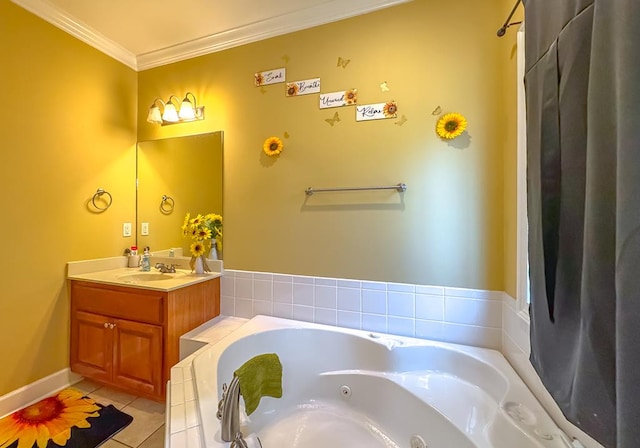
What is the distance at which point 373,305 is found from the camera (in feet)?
5.55

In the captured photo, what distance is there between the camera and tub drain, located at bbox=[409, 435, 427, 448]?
1.19 meters

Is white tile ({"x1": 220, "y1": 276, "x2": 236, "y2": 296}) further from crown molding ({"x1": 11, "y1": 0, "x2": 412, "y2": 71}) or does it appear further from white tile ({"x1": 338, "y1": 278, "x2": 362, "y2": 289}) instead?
crown molding ({"x1": 11, "y1": 0, "x2": 412, "y2": 71})

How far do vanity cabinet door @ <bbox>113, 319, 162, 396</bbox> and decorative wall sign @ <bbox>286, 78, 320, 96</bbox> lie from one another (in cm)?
183

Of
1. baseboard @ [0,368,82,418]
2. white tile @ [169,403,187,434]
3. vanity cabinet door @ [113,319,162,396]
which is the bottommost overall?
baseboard @ [0,368,82,418]

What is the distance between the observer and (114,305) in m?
1.79

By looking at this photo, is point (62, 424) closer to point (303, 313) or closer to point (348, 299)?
point (303, 313)

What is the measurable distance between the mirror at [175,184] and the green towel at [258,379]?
4.49 ft

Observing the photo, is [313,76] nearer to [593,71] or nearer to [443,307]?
[593,71]

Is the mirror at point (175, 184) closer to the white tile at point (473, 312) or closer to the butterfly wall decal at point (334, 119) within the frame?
the butterfly wall decal at point (334, 119)

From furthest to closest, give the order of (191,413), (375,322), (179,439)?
(375,322) < (191,413) < (179,439)

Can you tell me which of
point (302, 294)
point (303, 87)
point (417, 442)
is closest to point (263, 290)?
point (302, 294)

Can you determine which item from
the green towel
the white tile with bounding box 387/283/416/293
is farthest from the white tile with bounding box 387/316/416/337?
the green towel

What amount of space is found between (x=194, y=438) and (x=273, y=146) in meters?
1.65

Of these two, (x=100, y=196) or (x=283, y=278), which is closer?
(x=283, y=278)
